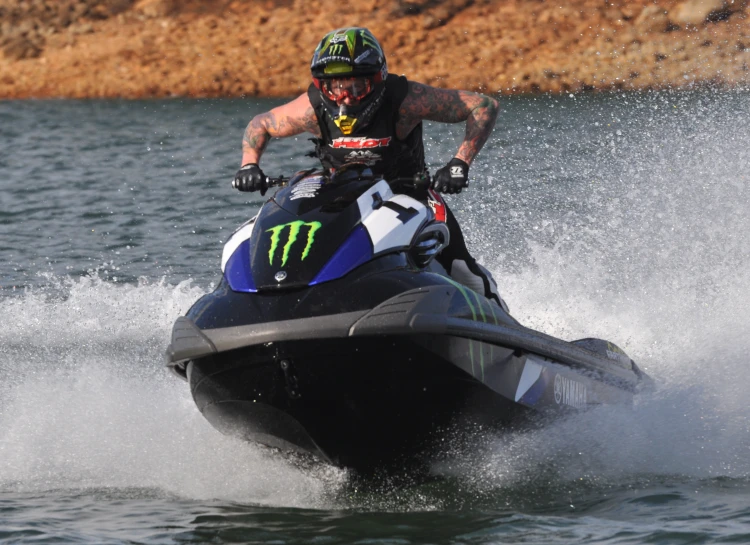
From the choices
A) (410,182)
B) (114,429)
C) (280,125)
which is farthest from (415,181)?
(114,429)

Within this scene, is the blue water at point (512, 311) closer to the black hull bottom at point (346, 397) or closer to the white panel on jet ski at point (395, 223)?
the black hull bottom at point (346, 397)

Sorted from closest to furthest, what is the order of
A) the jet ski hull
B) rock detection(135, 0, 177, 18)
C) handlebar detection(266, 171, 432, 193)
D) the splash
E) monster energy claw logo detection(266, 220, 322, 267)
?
the jet ski hull → monster energy claw logo detection(266, 220, 322, 267) → the splash → handlebar detection(266, 171, 432, 193) → rock detection(135, 0, 177, 18)

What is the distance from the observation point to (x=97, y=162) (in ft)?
57.5

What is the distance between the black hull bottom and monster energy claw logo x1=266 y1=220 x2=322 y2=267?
43 centimetres

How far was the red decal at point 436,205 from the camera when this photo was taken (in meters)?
5.84

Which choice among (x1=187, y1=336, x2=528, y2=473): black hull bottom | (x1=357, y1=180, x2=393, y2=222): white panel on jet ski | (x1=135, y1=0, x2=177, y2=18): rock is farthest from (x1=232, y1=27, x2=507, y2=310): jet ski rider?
(x1=135, y1=0, x2=177, y2=18): rock

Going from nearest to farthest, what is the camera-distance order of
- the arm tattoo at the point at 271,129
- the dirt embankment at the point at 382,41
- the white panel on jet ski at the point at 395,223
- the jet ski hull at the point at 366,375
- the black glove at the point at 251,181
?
1. the jet ski hull at the point at 366,375
2. the white panel on jet ski at the point at 395,223
3. the black glove at the point at 251,181
4. the arm tattoo at the point at 271,129
5. the dirt embankment at the point at 382,41

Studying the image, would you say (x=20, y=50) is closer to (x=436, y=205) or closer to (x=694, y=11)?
(x=694, y=11)

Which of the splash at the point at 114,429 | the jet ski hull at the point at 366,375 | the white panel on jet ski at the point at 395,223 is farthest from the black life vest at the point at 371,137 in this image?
the splash at the point at 114,429

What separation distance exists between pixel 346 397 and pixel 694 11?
72.3 ft

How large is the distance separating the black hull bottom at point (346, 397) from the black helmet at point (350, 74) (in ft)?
4.73

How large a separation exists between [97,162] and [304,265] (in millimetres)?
13212

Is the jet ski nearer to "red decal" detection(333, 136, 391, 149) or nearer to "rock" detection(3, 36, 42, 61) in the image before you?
"red decal" detection(333, 136, 391, 149)

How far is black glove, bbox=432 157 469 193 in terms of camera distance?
573 cm
